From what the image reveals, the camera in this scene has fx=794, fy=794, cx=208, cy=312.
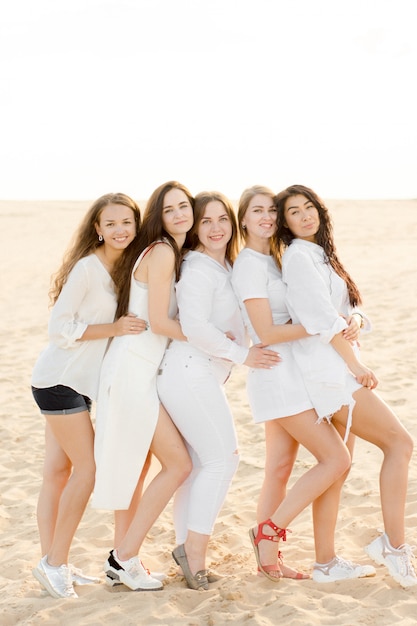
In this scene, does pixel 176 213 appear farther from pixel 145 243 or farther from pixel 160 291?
pixel 160 291

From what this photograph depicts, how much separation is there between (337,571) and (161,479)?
1148 mm

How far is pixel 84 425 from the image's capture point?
176 inches

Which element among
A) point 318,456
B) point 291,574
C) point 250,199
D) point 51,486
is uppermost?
point 250,199

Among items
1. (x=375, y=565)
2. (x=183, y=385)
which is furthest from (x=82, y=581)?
(x=375, y=565)

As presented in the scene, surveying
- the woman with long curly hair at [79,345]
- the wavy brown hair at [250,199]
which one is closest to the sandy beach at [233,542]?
the woman with long curly hair at [79,345]

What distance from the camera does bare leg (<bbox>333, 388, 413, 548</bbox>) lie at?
434cm

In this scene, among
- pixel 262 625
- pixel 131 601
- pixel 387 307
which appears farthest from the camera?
pixel 387 307

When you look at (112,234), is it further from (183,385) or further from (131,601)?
(131,601)

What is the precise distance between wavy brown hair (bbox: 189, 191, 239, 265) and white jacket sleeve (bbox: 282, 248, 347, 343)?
0.49m

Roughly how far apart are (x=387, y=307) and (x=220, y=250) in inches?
361

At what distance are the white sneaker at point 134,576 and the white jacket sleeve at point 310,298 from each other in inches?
64.4

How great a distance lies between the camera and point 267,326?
4375mm

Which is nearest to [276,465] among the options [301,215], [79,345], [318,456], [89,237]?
[318,456]

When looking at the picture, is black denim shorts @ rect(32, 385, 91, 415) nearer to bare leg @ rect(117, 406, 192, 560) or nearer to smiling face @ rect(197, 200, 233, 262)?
bare leg @ rect(117, 406, 192, 560)
